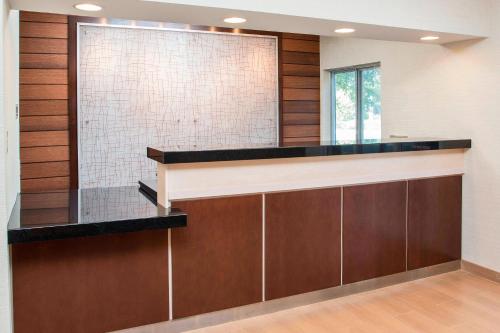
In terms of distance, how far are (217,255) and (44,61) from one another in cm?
301

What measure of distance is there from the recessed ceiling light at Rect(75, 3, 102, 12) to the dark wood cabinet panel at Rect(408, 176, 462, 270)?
8.12 ft

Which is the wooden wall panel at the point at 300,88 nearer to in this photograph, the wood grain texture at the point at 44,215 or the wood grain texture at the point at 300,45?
the wood grain texture at the point at 300,45

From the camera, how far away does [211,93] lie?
5414mm

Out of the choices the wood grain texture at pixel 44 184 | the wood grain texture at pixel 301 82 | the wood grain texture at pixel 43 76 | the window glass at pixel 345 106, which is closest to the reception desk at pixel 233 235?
the wood grain texture at pixel 44 184

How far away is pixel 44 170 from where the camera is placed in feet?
15.4

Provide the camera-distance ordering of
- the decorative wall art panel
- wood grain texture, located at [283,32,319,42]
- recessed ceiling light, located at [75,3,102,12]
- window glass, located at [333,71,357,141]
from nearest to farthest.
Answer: recessed ceiling light, located at [75,3,102,12] → the decorative wall art panel → window glass, located at [333,71,357,141] → wood grain texture, located at [283,32,319,42]

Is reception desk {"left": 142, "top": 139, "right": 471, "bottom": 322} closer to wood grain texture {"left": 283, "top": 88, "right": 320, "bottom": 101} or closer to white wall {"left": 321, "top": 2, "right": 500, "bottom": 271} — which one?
white wall {"left": 321, "top": 2, "right": 500, "bottom": 271}

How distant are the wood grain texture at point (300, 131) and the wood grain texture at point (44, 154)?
2.60 metres

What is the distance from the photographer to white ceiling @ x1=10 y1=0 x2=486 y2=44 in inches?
98.9

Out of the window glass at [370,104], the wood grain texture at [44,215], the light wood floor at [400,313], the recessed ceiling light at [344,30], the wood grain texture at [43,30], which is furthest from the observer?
the window glass at [370,104]

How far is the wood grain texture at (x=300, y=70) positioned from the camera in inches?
233

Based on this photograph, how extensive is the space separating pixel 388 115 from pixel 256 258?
2.59 metres

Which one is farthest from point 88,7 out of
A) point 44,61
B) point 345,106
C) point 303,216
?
point 345,106

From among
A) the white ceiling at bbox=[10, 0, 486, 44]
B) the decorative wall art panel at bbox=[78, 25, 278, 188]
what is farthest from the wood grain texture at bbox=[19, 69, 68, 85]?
the white ceiling at bbox=[10, 0, 486, 44]
